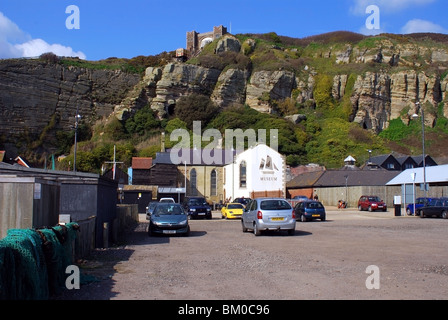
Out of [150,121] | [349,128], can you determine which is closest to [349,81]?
[349,128]

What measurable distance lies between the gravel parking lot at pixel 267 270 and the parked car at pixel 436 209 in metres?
16.0

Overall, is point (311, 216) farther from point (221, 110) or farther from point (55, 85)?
point (55, 85)

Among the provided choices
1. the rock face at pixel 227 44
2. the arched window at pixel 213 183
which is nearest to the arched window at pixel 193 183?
the arched window at pixel 213 183

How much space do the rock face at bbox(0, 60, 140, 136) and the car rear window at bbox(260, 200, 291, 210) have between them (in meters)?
70.6

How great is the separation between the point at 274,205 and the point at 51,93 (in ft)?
248

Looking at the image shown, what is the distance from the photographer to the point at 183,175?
65.1 meters

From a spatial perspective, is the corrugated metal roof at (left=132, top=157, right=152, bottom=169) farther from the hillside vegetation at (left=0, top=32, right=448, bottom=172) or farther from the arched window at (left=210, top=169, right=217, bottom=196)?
the arched window at (left=210, top=169, right=217, bottom=196)

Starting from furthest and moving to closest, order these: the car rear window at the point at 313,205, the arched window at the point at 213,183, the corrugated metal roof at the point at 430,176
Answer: the arched window at the point at 213,183 < the corrugated metal roof at the point at 430,176 < the car rear window at the point at 313,205

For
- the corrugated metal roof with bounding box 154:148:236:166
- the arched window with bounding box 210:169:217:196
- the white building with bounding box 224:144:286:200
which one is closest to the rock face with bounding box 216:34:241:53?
the corrugated metal roof with bounding box 154:148:236:166

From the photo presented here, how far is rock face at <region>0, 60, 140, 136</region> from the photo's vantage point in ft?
261

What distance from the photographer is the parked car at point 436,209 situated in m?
30.3

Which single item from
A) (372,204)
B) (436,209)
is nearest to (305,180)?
(372,204)

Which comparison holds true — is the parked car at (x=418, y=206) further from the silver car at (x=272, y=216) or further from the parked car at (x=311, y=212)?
the silver car at (x=272, y=216)

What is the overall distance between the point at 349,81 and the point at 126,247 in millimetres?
85654
